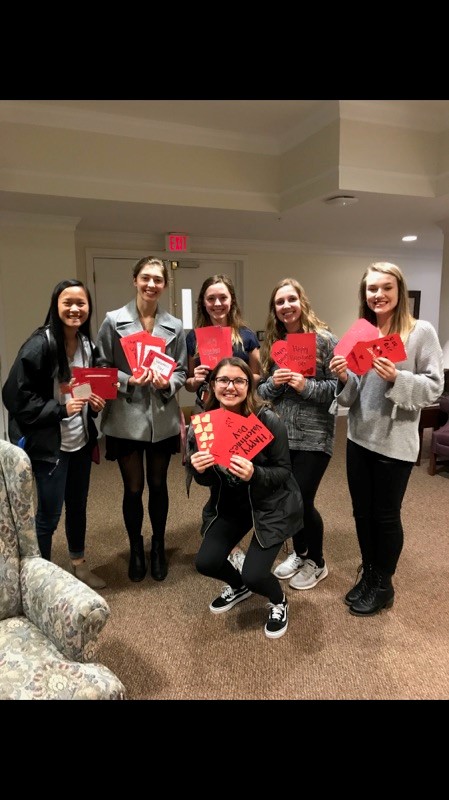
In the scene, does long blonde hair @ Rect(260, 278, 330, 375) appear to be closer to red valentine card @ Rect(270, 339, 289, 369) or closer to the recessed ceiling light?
red valentine card @ Rect(270, 339, 289, 369)

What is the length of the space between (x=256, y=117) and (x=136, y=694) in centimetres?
375

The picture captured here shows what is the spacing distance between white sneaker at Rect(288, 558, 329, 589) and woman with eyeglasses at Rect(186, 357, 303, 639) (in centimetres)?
28

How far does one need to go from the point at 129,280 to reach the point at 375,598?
432 cm

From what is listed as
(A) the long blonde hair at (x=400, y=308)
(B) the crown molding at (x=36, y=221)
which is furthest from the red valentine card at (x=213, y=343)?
(B) the crown molding at (x=36, y=221)

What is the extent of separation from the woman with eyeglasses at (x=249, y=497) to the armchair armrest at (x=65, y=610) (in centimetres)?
56

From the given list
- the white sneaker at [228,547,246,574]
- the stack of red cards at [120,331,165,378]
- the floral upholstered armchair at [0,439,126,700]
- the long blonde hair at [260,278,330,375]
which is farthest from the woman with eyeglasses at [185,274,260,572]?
the floral upholstered armchair at [0,439,126,700]

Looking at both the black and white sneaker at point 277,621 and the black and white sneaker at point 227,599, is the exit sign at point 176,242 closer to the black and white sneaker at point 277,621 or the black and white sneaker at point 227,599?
the black and white sneaker at point 227,599

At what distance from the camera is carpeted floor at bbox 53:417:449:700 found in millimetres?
1590

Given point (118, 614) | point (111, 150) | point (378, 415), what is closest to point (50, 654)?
point (118, 614)

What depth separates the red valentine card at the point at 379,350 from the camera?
1.60 metres

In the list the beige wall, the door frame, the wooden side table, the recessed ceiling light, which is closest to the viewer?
the recessed ceiling light

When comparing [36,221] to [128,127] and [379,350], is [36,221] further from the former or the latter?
[379,350]
